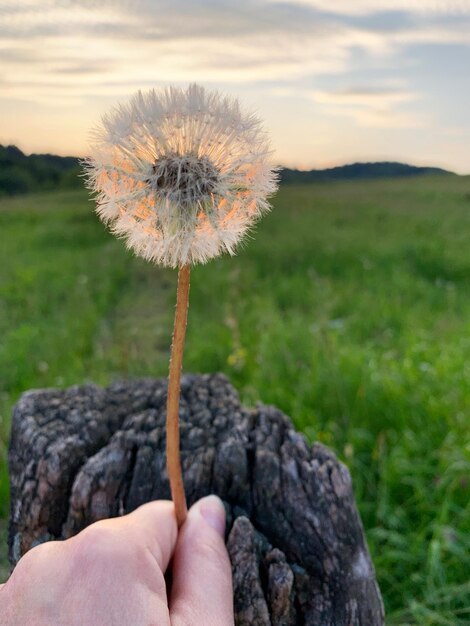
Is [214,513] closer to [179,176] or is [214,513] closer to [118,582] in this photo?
[118,582]

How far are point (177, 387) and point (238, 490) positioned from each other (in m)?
0.68

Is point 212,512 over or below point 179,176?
below

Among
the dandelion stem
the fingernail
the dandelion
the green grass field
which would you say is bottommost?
the green grass field

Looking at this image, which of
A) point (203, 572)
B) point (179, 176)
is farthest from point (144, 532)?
point (179, 176)

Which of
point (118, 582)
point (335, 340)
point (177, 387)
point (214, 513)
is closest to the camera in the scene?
point (118, 582)

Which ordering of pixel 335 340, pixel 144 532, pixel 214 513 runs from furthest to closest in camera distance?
pixel 335 340 < pixel 214 513 < pixel 144 532

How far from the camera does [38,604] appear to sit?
1513 mm

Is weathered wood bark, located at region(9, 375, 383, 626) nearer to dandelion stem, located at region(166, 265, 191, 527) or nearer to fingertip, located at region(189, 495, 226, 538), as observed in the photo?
fingertip, located at region(189, 495, 226, 538)

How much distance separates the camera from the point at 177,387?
169 cm

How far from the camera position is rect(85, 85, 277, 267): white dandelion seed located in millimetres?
1630

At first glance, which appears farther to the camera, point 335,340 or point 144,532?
point 335,340

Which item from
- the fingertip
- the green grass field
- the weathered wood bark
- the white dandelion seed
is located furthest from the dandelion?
the green grass field

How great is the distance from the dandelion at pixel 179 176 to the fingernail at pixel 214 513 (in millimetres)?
445

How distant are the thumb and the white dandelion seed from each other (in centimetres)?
86
